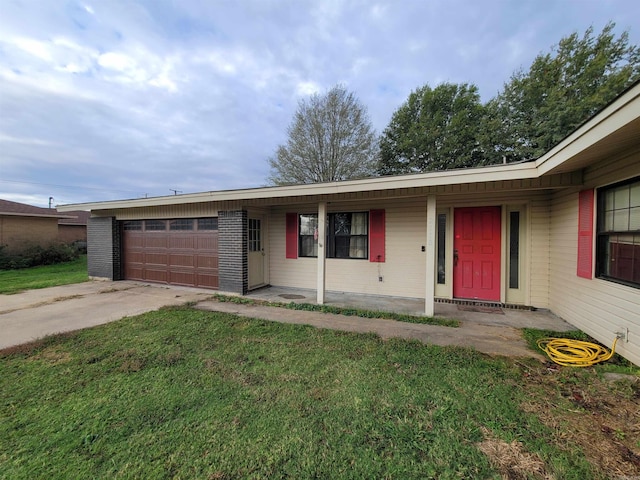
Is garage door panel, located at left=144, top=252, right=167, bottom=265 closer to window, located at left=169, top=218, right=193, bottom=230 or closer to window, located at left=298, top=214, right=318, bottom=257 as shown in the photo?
window, located at left=169, top=218, right=193, bottom=230

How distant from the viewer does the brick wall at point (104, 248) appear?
28.5ft

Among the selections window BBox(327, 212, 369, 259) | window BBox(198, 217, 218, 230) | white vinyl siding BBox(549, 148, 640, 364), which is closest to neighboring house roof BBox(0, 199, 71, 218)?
window BBox(198, 217, 218, 230)

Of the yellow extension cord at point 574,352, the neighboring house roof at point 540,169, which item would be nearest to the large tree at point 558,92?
the neighboring house roof at point 540,169

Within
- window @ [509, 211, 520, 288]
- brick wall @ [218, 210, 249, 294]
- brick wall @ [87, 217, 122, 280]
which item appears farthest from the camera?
brick wall @ [87, 217, 122, 280]

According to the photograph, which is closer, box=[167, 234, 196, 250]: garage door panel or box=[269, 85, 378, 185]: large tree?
box=[167, 234, 196, 250]: garage door panel

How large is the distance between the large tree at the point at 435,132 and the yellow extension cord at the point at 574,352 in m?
14.6

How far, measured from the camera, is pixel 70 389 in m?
2.52

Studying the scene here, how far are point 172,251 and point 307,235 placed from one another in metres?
4.09

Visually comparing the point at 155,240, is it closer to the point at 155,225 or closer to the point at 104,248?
the point at 155,225

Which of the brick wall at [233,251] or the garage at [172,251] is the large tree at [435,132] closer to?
the brick wall at [233,251]

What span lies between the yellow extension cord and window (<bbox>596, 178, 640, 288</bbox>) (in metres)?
0.84

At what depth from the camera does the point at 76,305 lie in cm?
571

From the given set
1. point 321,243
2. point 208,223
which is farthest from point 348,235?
point 208,223

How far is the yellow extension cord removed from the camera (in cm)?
298
